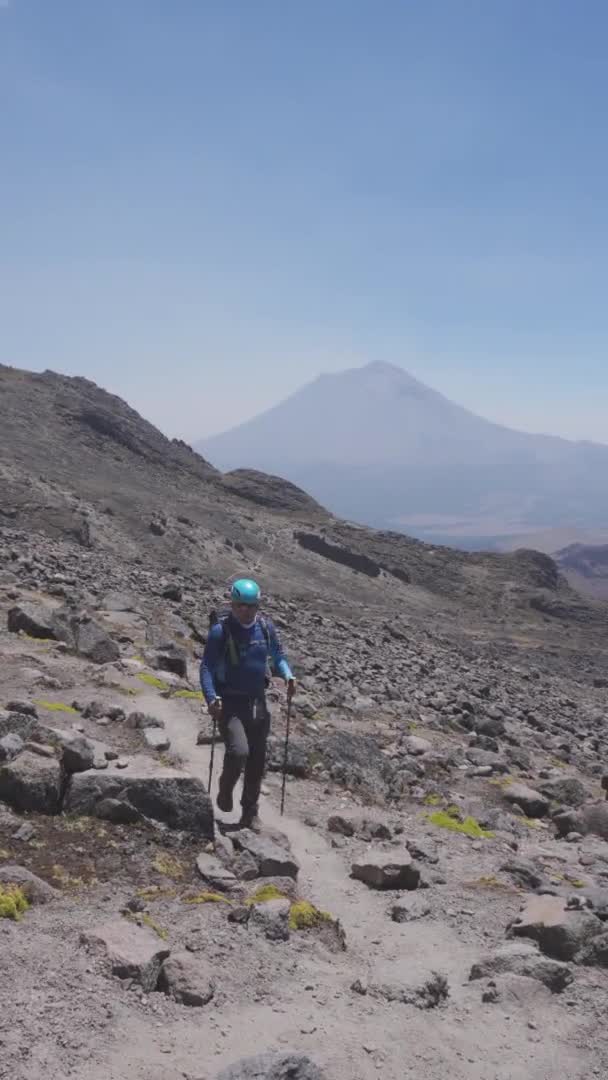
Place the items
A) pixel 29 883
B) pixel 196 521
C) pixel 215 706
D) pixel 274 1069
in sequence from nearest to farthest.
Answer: pixel 274 1069 < pixel 29 883 < pixel 215 706 < pixel 196 521

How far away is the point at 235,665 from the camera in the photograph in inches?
360

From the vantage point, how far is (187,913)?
22.5 ft

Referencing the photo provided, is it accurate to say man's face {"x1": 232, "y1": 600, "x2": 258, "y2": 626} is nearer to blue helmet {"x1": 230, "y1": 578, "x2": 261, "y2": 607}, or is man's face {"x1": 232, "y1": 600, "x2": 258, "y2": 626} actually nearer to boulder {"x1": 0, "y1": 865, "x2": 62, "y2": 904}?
blue helmet {"x1": 230, "y1": 578, "x2": 261, "y2": 607}

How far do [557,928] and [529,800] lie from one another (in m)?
5.48

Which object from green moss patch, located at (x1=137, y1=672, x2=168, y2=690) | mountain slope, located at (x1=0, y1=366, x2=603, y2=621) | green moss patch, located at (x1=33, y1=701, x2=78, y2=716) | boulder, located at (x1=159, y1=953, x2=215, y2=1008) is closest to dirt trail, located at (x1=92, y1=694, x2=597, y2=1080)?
boulder, located at (x1=159, y1=953, x2=215, y2=1008)

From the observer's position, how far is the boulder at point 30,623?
16.1 metres

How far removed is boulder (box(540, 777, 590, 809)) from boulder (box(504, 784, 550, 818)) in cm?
83

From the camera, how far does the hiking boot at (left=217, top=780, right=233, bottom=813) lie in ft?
30.3

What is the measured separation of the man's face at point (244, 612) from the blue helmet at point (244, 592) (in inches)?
1.8

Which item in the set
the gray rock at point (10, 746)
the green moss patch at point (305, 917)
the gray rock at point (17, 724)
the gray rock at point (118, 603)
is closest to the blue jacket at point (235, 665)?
the gray rock at point (10, 746)

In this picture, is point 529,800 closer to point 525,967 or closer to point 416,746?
point 416,746

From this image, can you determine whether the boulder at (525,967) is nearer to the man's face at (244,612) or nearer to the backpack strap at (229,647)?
the backpack strap at (229,647)

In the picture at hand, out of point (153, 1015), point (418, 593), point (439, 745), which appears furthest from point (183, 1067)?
point (418, 593)

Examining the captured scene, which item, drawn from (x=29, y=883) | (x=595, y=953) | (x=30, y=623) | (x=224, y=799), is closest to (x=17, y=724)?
(x=224, y=799)
